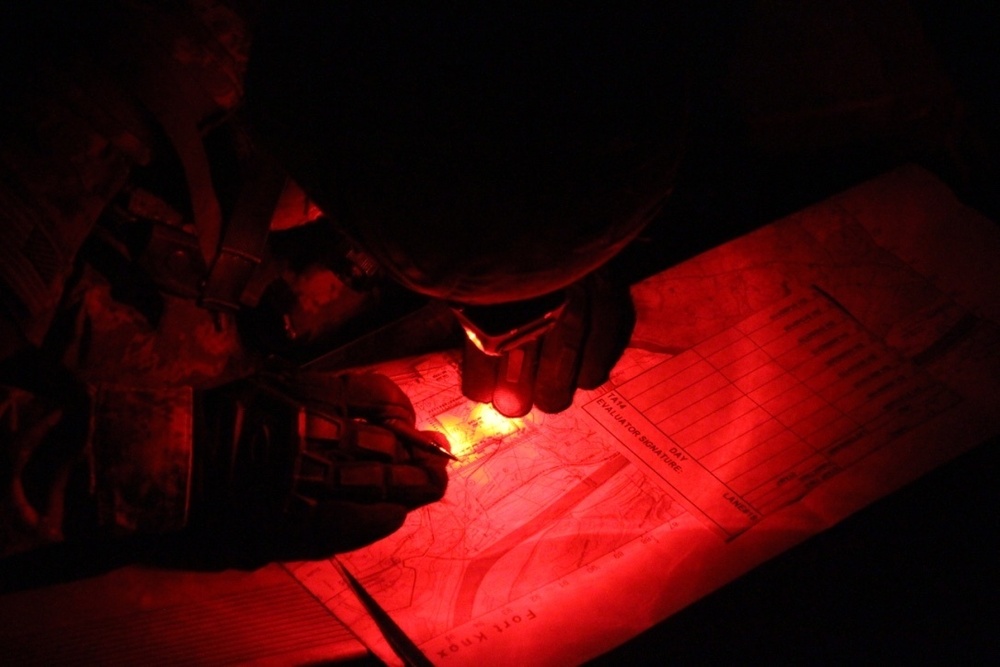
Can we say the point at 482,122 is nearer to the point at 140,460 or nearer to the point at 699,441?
the point at 140,460

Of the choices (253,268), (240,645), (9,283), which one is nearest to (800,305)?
(253,268)

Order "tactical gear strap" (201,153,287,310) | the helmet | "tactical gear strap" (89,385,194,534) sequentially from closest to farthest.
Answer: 1. the helmet
2. "tactical gear strap" (89,385,194,534)
3. "tactical gear strap" (201,153,287,310)

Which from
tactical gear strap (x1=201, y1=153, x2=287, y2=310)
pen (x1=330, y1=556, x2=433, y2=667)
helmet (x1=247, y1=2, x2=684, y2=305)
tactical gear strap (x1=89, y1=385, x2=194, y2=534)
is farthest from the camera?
tactical gear strap (x1=201, y1=153, x2=287, y2=310)

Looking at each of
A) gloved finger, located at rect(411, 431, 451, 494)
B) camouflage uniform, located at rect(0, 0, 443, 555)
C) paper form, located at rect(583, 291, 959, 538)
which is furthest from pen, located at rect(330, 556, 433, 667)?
paper form, located at rect(583, 291, 959, 538)

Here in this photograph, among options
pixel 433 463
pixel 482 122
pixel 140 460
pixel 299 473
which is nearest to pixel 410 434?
pixel 433 463

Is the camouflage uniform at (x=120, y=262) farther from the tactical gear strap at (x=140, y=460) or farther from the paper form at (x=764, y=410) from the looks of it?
the paper form at (x=764, y=410)

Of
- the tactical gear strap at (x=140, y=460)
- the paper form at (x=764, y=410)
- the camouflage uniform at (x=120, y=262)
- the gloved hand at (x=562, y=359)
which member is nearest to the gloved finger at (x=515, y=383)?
the gloved hand at (x=562, y=359)

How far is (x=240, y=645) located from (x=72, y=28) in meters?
0.78

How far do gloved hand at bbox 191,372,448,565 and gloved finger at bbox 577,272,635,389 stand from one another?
0.90ft

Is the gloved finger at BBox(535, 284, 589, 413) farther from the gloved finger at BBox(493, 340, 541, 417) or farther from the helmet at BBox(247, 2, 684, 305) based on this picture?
the helmet at BBox(247, 2, 684, 305)

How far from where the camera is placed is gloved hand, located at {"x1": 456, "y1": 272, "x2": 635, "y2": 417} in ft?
3.42

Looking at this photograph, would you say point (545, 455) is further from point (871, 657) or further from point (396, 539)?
point (871, 657)

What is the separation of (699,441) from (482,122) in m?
0.75

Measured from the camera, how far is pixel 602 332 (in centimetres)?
109
